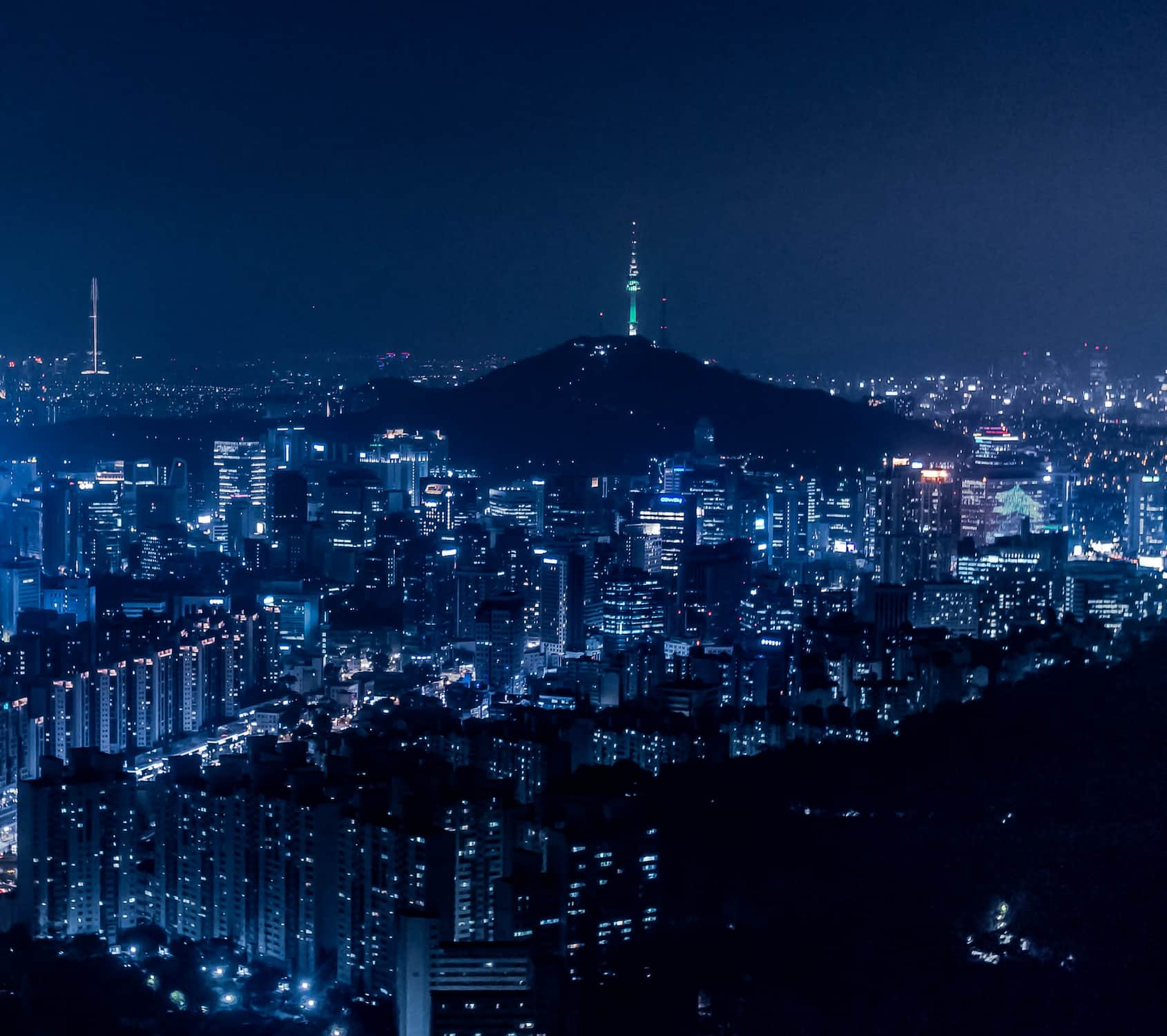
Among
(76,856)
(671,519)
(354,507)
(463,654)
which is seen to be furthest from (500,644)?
(76,856)

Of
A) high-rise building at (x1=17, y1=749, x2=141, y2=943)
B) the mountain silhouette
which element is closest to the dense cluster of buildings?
high-rise building at (x1=17, y1=749, x2=141, y2=943)

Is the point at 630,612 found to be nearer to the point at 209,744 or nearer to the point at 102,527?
the point at 209,744

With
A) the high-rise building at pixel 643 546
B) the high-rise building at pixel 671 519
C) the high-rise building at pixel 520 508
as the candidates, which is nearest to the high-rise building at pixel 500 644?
the high-rise building at pixel 643 546

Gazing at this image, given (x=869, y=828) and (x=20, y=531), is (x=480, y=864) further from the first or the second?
(x=20, y=531)

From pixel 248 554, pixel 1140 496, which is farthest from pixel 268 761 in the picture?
pixel 1140 496

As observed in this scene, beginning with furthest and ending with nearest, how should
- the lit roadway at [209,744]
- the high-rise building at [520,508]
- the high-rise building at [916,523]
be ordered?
the high-rise building at [520,508] < the high-rise building at [916,523] < the lit roadway at [209,744]

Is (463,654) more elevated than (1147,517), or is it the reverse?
(1147,517)

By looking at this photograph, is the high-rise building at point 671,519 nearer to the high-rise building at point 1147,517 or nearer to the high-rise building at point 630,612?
the high-rise building at point 630,612

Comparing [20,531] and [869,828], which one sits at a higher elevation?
[20,531]
